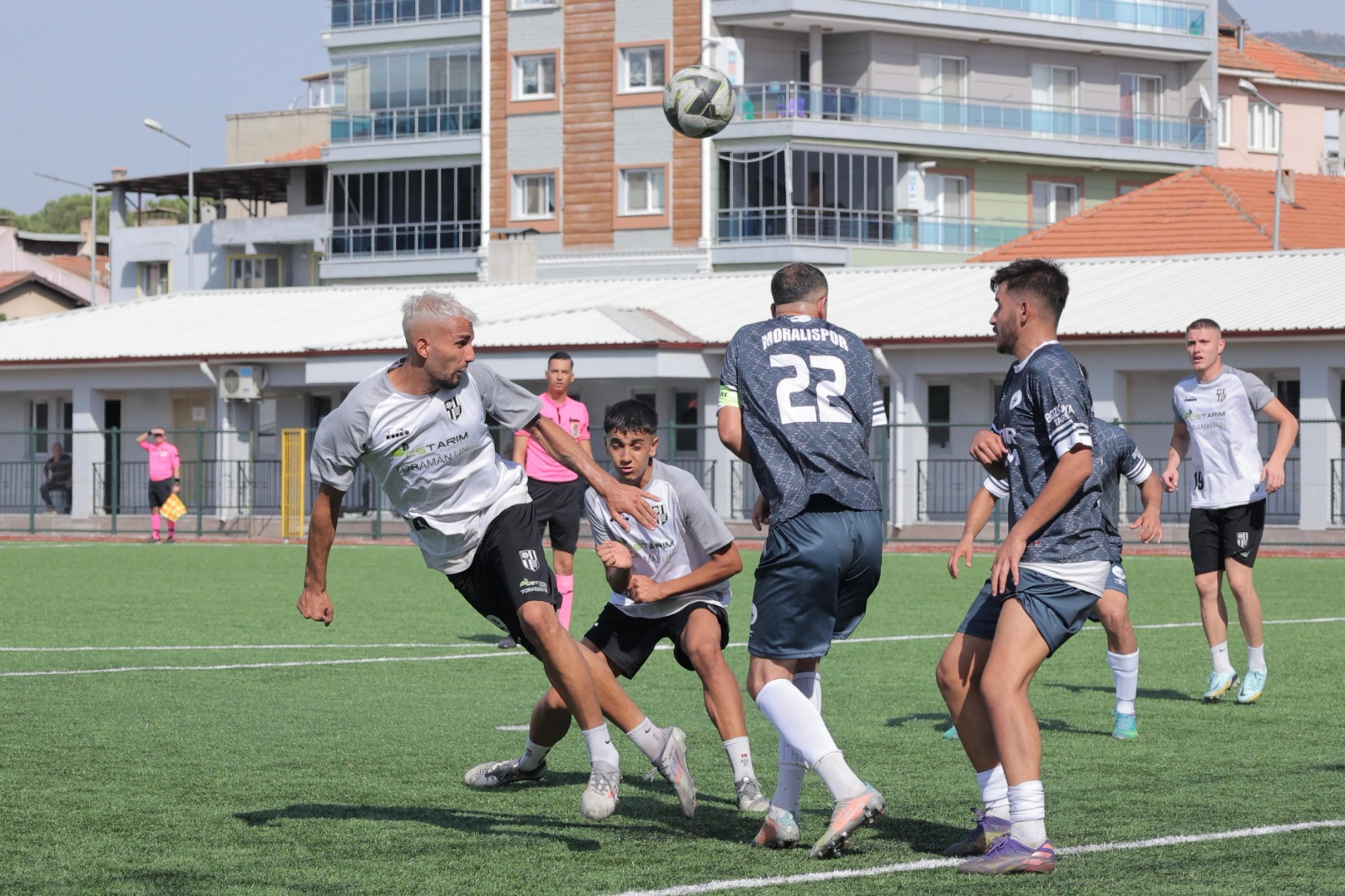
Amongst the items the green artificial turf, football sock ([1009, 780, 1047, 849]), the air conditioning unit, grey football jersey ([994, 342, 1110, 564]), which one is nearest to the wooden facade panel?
the air conditioning unit

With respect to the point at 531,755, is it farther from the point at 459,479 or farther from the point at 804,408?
the point at 804,408

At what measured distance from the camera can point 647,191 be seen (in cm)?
5412

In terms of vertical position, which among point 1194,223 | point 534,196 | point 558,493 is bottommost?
point 558,493

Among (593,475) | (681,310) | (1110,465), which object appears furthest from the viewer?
(681,310)

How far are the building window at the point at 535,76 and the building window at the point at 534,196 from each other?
95.2 inches

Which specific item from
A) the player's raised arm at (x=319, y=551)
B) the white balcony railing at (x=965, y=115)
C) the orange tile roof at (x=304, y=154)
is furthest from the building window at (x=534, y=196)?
the player's raised arm at (x=319, y=551)

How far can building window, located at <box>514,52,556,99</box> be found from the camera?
2180 inches

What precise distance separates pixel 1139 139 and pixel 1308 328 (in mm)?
28177

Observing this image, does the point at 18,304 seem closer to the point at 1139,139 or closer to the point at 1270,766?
the point at 1139,139

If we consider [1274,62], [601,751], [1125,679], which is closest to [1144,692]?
[1125,679]

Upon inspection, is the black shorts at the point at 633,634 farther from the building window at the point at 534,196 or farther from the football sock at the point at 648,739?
the building window at the point at 534,196

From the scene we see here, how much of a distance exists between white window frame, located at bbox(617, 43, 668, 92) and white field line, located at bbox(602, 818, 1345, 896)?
47.1 m

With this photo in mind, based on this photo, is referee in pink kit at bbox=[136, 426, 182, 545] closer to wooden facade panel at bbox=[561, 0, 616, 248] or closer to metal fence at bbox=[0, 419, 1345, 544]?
metal fence at bbox=[0, 419, 1345, 544]

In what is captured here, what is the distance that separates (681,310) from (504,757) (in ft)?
101
